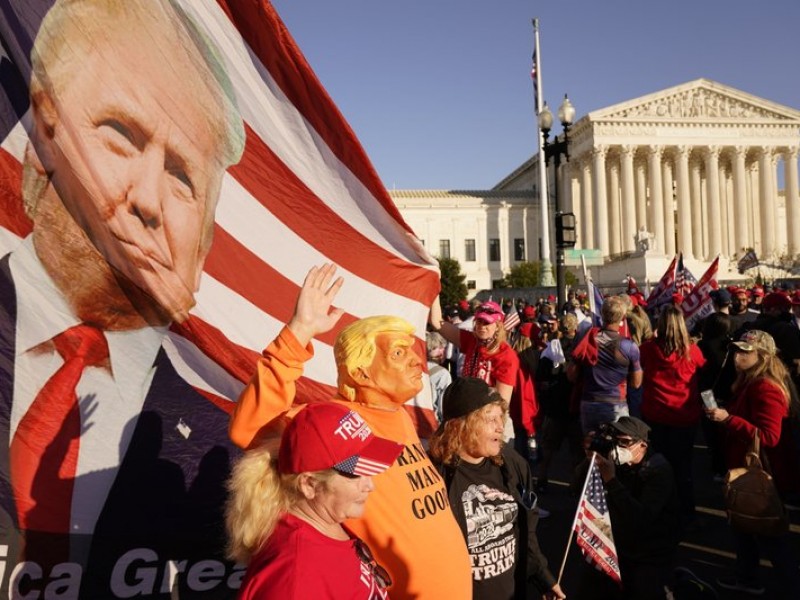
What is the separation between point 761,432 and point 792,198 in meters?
62.8

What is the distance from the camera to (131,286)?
2758 mm

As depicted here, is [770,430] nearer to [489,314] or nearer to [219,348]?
[489,314]

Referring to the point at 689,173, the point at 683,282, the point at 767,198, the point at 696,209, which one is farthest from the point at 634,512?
the point at 767,198

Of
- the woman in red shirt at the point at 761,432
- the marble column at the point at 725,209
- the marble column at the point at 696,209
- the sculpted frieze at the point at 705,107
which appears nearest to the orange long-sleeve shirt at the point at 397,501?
the woman in red shirt at the point at 761,432

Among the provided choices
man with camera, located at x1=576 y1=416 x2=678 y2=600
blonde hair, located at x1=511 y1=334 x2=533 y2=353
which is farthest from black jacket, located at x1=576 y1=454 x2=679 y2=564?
blonde hair, located at x1=511 y1=334 x2=533 y2=353

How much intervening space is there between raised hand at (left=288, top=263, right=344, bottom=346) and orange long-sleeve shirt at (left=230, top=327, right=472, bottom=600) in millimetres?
36

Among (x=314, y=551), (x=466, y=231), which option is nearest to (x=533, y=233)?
(x=466, y=231)

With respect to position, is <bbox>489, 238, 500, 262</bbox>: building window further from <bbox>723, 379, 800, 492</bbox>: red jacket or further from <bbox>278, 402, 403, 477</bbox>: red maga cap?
Result: <bbox>278, 402, 403, 477</bbox>: red maga cap

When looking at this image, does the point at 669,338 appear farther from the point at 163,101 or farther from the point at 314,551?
the point at 314,551

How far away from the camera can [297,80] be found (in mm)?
3268

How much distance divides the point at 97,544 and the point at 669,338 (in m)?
4.45

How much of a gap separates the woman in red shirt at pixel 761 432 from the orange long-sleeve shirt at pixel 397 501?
2274 mm

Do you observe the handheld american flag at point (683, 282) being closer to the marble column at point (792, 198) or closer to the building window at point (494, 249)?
the marble column at point (792, 198)

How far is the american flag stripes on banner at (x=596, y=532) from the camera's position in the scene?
3066mm
